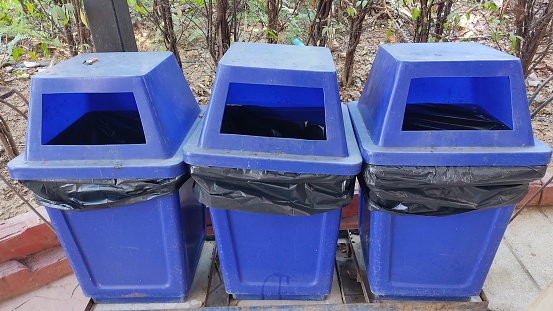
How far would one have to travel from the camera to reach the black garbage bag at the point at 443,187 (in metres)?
1.42

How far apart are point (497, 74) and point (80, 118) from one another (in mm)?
1837

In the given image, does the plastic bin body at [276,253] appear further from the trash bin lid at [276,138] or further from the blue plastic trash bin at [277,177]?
the trash bin lid at [276,138]

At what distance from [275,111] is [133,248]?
904mm

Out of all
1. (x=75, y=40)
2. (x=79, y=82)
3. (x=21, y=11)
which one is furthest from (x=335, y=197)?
(x=21, y=11)

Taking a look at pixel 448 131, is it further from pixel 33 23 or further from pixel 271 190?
pixel 33 23

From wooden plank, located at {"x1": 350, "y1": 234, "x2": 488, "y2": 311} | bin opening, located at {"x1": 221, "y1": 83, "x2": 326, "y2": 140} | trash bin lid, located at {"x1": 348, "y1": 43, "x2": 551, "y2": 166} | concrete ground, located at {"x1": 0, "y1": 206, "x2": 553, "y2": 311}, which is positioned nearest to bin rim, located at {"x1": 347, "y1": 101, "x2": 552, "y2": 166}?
trash bin lid, located at {"x1": 348, "y1": 43, "x2": 551, "y2": 166}

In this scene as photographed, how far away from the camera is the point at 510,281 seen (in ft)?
7.52

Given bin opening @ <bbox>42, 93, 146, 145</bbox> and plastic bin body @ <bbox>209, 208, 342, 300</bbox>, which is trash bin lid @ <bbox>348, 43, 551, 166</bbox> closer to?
plastic bin body @ <bbox>209, 208, 342, 300</bbox>

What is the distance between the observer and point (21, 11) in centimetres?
332

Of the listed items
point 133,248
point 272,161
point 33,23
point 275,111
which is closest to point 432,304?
point 272,161

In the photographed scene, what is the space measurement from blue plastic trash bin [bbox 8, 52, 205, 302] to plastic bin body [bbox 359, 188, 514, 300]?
86 centimetres

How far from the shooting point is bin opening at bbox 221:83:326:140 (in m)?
1.85

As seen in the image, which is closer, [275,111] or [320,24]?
[275,111]

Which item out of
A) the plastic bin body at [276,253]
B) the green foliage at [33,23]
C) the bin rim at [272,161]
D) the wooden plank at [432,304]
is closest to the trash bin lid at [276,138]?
the bin rim at [272,161]
